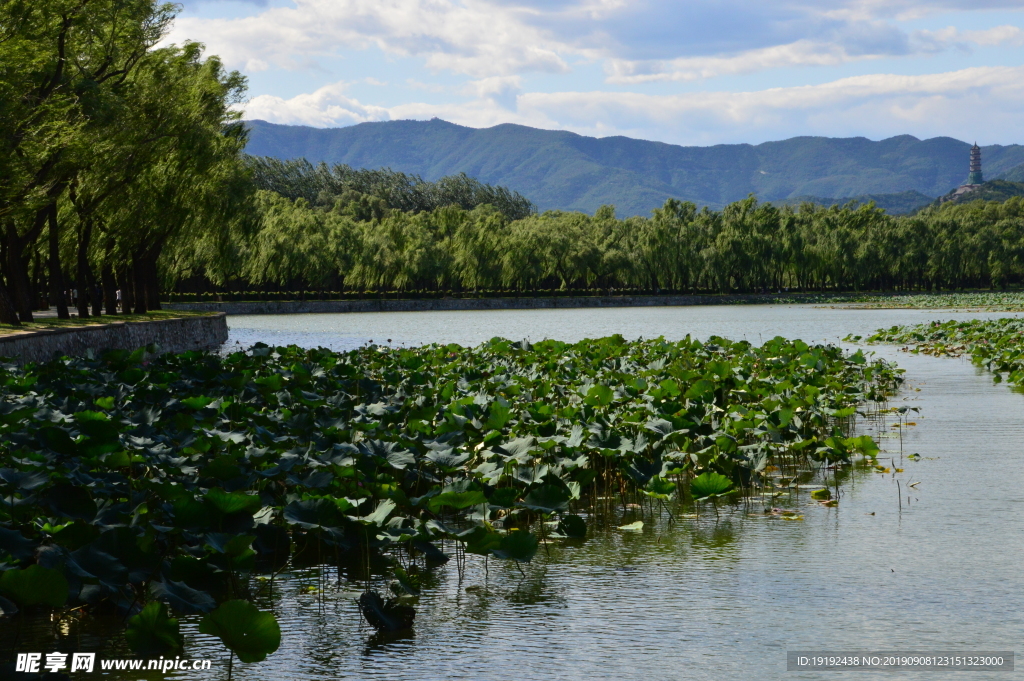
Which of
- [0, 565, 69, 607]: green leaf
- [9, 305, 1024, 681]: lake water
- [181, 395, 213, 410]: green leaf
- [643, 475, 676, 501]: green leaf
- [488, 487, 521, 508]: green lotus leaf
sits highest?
[181, 395, 213, 410]: green leaf

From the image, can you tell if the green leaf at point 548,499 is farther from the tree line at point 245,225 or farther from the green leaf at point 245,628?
the tree line at point 245,225

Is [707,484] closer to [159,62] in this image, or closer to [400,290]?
[159,62]

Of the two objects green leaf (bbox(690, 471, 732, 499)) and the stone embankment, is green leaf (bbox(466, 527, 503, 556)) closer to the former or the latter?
green leaf (bbox(690, 471, 732, 499))

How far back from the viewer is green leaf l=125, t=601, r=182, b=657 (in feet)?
11.6

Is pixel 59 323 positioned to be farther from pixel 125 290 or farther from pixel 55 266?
pixel 125 290

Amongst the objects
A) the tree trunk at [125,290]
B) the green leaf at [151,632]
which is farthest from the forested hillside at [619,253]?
the green leaf at [151,632]

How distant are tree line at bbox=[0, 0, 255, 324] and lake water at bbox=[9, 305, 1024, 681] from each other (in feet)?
48.9

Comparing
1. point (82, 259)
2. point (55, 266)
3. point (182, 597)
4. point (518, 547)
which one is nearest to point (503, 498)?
point (518, 547)

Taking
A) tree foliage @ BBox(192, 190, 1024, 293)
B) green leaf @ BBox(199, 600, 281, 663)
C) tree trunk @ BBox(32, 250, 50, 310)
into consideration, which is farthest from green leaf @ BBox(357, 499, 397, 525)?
tree foliage @ BBox(192, 190, 1024, 293)

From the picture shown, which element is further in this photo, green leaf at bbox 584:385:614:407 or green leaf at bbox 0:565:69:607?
green leaf at bbox 584:385:614:407

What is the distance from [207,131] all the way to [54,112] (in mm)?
8681

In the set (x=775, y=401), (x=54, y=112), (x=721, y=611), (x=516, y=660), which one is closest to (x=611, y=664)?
(x=516, y=660)

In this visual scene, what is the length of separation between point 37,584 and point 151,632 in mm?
454

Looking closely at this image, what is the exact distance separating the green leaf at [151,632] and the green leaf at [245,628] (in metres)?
0.19
